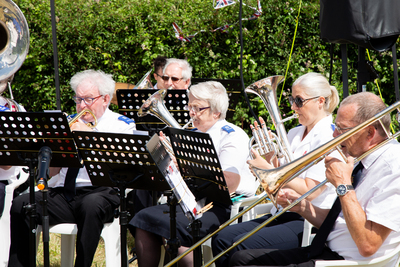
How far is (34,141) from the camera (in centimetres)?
313

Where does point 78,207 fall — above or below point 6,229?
above

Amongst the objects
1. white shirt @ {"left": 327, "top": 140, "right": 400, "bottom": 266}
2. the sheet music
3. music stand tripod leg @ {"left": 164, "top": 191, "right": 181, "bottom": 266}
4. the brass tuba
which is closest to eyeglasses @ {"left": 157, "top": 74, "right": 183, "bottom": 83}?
the brass tuba

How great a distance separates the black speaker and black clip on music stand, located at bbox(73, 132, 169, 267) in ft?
6.94

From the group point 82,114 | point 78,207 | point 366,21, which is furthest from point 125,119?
point 366,21

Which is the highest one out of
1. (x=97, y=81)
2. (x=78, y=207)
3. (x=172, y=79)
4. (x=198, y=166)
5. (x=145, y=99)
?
(x=172, y=79)

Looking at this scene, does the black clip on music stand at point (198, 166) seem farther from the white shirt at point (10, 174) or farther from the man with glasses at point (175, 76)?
the man with glasses at point (175, 76)

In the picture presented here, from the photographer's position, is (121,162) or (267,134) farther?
(267,134)

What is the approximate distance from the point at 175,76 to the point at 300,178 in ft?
8.54

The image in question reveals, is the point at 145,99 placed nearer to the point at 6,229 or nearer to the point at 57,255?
the point at 6,229

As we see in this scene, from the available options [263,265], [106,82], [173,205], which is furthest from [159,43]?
[263,265]

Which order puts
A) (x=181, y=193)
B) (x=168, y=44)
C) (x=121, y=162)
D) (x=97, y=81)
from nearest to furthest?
(x=181, y=193), (x=121, y=162), (x=97, y=81), (x=168, y=44)

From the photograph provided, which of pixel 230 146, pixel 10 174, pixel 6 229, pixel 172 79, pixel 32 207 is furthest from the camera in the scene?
pixel 172 79

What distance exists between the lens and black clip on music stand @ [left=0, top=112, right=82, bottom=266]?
9.93ft

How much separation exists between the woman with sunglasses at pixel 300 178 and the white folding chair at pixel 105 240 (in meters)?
0.90
